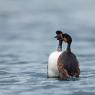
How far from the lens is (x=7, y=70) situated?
2766cm

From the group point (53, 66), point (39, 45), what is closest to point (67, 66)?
point (53, 66)

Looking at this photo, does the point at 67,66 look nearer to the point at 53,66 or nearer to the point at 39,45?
the point at 53,66

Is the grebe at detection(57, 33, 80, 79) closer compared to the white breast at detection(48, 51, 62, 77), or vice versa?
the grebe at detection(57, 33, 80, 79)

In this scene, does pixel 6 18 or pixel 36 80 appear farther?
pixel 6 18

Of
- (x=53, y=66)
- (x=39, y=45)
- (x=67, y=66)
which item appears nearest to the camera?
(x=67, y=66)

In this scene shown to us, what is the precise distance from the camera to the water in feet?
77.5

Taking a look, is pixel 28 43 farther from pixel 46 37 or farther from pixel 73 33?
pixel 73 33

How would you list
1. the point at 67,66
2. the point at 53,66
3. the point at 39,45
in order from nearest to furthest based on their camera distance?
the point at 67,66 < the point at 53,66 < the point at 39,45

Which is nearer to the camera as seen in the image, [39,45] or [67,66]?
[67,66]

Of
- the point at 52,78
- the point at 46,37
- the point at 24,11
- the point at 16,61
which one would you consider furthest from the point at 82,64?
the point at 24,11

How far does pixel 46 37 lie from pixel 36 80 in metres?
18.1

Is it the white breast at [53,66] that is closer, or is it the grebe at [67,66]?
the grebe at [67,66]

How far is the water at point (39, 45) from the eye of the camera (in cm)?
2361

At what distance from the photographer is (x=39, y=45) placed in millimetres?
38312
